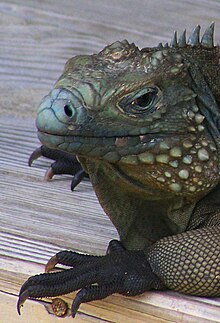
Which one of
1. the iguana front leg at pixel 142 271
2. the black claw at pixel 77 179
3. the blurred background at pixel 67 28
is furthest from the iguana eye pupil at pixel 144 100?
the blurred background at pixel 67 28

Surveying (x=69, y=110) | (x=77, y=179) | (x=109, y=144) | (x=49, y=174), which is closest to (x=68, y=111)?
(x=69, y=110)

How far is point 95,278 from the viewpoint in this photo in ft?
10.2

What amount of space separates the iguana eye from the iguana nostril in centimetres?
17

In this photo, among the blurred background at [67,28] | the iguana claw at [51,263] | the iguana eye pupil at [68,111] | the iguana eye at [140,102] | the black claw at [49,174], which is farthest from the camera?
the blurred background at [67,28]

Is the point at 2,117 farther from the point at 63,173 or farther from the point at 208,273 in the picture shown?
the point at 208,273

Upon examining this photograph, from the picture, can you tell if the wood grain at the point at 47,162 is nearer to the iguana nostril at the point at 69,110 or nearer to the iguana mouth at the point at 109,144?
the iguana mouth at the point at 109,144

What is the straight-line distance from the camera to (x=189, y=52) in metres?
3.35

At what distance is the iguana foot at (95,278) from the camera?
3.06 m

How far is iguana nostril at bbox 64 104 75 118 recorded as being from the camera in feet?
9.76

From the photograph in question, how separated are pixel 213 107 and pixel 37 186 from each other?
1.04 metres

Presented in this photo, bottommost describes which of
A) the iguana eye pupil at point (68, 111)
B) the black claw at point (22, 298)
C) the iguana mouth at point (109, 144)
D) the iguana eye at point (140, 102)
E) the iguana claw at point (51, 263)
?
the black claw at point (22, 298)

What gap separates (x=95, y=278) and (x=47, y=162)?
1.37m

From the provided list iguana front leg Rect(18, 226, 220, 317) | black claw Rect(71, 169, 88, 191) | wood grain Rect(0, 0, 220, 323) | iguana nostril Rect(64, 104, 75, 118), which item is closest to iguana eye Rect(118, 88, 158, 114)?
iguana nostril Rect(64, 104, 75, 118)

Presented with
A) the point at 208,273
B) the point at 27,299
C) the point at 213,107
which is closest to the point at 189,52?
the point at 213,107
